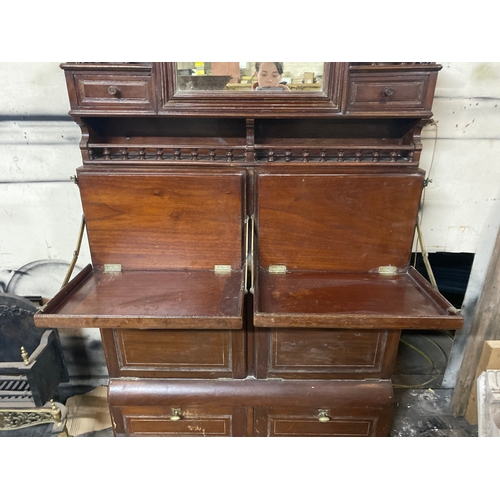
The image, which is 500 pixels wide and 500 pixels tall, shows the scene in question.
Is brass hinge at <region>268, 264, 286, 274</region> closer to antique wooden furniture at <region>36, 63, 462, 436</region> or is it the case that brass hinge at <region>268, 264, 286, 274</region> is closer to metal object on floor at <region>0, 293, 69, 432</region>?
antique wooden furniture at <region>36, 63, 462, 436</region>

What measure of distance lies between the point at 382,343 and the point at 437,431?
0.96 metres

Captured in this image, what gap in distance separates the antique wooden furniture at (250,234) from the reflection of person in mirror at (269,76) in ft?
0.11

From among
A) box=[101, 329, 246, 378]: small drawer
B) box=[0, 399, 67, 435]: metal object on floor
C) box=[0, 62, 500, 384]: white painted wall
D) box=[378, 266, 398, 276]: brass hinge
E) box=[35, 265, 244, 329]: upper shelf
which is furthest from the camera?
box=[0, 399, 67, 435]: metal object on floor

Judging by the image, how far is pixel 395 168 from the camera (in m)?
1.43

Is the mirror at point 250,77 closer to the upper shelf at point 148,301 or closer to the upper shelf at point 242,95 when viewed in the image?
the upper shelf at point 242,95

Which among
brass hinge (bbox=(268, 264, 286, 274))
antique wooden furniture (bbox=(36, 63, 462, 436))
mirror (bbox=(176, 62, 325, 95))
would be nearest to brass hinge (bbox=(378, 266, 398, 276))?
antique wooden furniture (bbox=(36, 63, 462, 436))

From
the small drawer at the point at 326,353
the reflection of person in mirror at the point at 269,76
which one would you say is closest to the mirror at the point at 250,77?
the reflection of person in mirror at the point at 269,76

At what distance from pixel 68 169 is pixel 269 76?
3.55ft

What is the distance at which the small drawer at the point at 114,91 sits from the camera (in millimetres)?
1346

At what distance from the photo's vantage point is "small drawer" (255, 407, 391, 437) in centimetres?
150

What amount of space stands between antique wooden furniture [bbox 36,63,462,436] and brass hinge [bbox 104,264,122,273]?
0.05 feet

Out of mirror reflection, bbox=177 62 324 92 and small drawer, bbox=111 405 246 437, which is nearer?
mirror reflection, bbox=177 62 324 92

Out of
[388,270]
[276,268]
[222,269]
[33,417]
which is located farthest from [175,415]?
[388,270]
